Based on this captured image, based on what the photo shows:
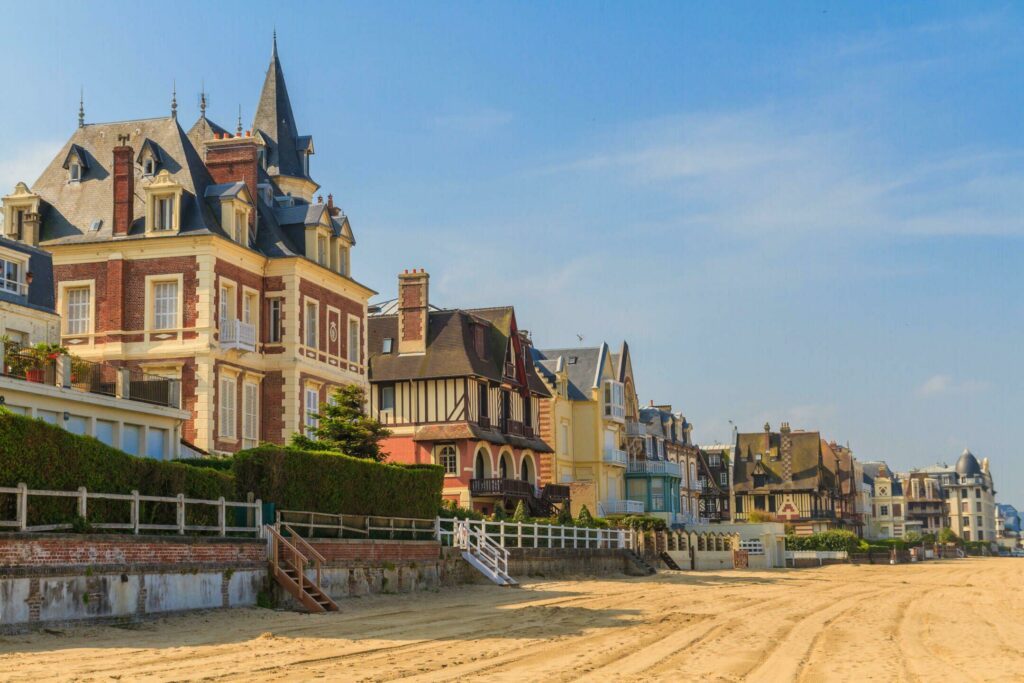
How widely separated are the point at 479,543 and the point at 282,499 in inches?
387

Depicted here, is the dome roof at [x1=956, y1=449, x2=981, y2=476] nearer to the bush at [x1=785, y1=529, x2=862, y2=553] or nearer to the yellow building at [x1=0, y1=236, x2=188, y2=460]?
the bush at [x1=785, y1=529, x2=862, y2=553]

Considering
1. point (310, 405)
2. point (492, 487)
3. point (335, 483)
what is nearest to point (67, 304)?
point (310, 405)

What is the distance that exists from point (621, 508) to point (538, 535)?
29.0 meters

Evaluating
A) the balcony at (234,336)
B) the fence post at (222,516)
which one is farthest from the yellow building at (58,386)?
the fence post at (222,516)

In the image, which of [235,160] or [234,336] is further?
[235,160]

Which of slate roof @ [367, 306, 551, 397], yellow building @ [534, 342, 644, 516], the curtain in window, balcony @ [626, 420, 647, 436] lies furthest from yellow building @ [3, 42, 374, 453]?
balcony @ [626, 420, 647, 436]

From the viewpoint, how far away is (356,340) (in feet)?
142

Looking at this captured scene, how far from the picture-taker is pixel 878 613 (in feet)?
93.6

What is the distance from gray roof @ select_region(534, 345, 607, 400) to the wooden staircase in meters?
41.6

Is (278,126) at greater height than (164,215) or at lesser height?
greater

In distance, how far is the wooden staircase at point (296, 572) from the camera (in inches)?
915

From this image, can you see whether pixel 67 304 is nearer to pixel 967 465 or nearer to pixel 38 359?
pixel 38 359

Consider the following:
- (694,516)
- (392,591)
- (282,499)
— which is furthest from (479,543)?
(694,516)

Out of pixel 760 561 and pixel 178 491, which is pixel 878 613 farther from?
pixel 760 561
